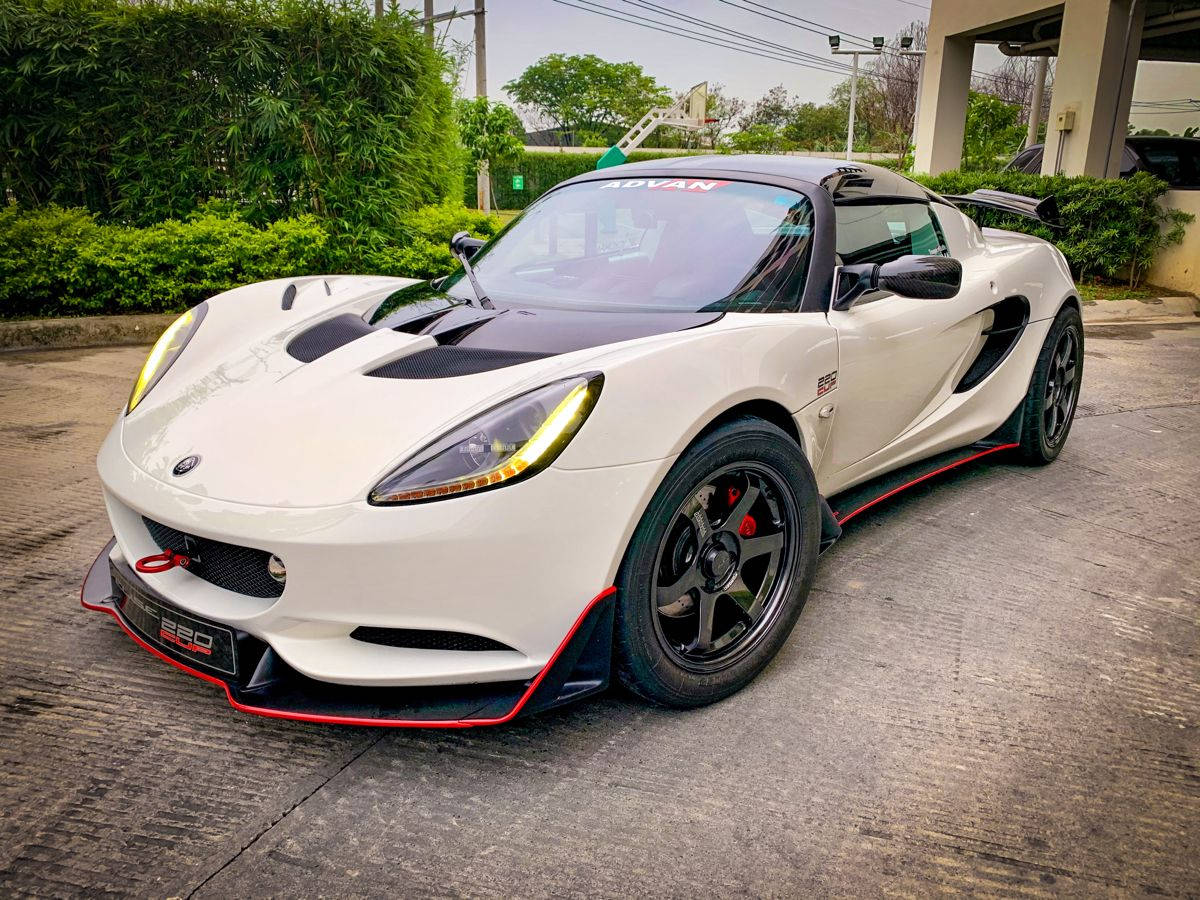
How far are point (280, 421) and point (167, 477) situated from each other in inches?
10.5

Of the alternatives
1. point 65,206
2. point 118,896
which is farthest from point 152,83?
point 118,896

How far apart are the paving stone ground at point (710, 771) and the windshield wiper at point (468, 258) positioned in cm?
119

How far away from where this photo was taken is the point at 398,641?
1902mm

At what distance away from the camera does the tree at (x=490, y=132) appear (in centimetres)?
3141

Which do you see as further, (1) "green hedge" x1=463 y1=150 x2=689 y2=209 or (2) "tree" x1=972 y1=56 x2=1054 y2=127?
(2) "tree" x1=972 y1=56 x2=1054 y2=127

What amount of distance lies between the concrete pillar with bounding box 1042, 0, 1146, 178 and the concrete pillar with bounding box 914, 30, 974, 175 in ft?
11.0

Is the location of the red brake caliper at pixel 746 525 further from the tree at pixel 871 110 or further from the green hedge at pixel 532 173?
the tree at pixel 871 110

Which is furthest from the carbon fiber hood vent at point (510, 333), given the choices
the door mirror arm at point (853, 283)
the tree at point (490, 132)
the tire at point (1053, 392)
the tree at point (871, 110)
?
the tree at point (871, 110)

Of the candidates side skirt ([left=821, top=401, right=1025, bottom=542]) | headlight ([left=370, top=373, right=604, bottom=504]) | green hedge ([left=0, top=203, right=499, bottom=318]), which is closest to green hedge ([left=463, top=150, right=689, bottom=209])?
green hedge ([left=0, top=203, right=499, bottom=318])

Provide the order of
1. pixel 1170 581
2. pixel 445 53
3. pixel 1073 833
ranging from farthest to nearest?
pixel 445 53 < pixel 1170 581 < pixel 1073 833

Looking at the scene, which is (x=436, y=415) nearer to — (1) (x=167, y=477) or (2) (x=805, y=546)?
(1) (x=167, y=477)

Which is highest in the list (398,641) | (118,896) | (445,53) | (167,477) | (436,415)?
(445,53)

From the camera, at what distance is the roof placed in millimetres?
2984

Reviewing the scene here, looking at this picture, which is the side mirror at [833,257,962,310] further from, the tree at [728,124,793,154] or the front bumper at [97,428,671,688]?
the tree at [728,124,793,154]
